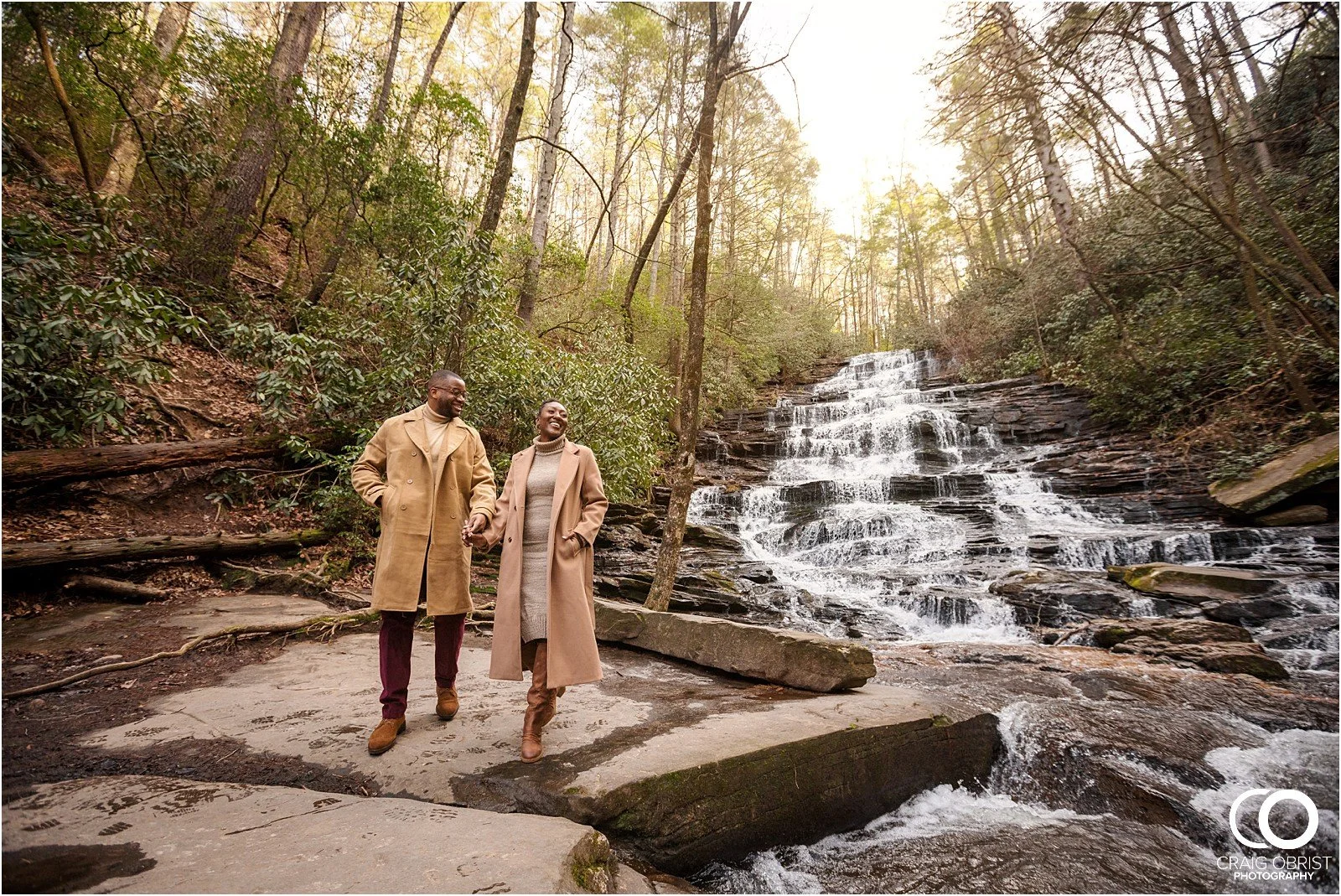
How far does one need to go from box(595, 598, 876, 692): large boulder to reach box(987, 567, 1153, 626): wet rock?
13.0 ft

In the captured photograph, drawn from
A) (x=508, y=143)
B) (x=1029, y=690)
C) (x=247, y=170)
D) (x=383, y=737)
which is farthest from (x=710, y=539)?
(x=247, y=170)

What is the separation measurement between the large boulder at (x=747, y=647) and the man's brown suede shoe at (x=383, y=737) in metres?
2.51

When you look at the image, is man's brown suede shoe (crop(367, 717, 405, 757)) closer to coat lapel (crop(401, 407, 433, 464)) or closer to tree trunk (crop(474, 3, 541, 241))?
coat lapel (crop(401, 407, 433, 464))

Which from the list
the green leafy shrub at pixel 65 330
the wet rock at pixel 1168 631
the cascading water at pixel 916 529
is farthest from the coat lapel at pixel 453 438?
the wet rock at pixel 1168 631

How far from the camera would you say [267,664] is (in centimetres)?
427

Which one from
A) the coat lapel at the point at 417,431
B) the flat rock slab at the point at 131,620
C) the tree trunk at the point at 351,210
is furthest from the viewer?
the tree trunk at the point at 351,210

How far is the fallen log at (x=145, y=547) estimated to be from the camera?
191 inches

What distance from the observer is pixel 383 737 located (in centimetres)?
274

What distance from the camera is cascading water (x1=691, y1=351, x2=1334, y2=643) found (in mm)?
7340

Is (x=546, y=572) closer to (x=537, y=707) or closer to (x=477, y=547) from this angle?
(x=477, y=547)

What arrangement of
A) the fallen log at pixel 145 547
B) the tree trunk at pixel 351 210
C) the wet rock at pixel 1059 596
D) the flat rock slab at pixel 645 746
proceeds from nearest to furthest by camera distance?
the flat rock slab at pixel 645 746
the fallen log at pixel 145 547
the wet rock at pixel 1059 596
the tree trunk at pixel 351 210

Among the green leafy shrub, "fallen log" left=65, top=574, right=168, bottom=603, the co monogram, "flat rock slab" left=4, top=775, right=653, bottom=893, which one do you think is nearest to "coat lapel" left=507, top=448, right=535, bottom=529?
"flat rock slab" left=4, top=775, right=653, bottom=893

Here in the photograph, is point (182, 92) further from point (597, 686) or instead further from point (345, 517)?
point (597, 686)

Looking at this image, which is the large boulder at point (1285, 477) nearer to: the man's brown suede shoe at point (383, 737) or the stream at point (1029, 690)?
the stream at point (1029, 690)
